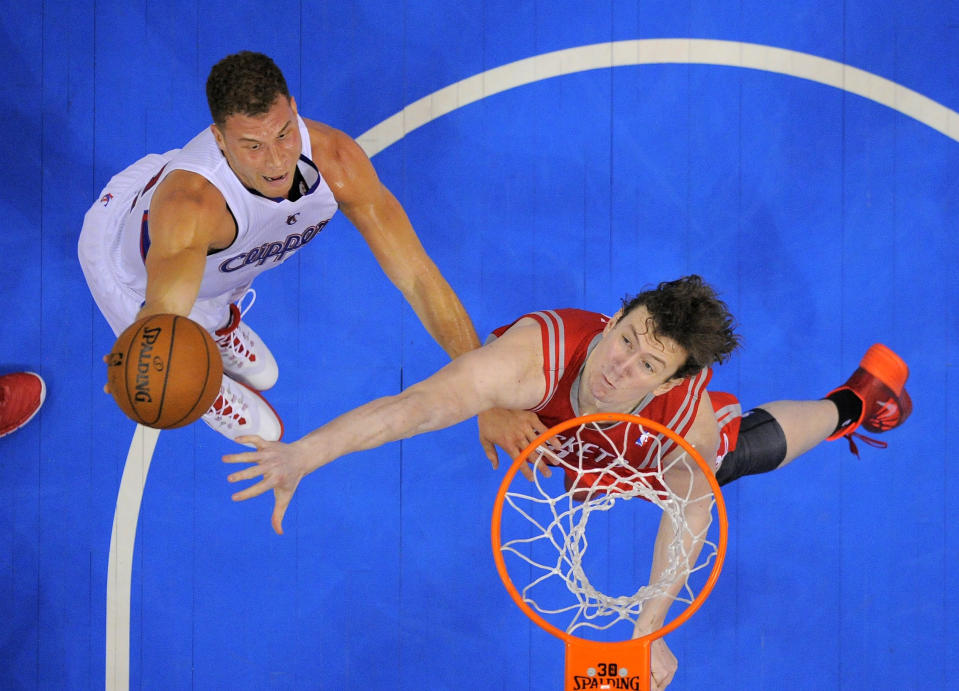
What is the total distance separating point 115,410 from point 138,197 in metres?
1.68

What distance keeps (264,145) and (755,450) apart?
2.58 m

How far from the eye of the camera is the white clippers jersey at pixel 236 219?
2.92m

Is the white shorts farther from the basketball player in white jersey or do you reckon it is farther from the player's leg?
the player's leg

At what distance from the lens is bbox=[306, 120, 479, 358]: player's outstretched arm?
329 centimetres

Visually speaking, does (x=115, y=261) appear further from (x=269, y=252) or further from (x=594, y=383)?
(x=594, y=383)

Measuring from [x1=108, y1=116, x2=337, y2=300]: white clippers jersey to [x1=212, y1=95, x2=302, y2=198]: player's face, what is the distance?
0.07 m

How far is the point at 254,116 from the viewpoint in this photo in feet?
8.73

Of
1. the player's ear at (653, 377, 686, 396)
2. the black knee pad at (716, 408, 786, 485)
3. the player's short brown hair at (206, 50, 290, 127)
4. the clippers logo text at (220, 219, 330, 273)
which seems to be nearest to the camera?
the player's short brown hair at (206, 50, 290, 127)

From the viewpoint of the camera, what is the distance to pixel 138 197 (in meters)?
3.30

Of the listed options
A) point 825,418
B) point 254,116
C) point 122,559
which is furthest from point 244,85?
point 825,418

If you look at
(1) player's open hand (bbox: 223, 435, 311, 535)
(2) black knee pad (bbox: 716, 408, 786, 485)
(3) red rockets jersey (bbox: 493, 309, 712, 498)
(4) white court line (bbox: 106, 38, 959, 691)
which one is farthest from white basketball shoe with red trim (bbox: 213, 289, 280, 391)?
(2) black knee pad (bbox: 716, 408, 786, 485)

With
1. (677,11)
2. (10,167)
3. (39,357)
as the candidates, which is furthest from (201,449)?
(677,11)

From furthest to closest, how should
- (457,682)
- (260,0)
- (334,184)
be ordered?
(260,0)
(457,682)
(334,184)

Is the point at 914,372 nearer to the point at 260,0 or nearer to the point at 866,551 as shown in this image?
the point at 866,551
